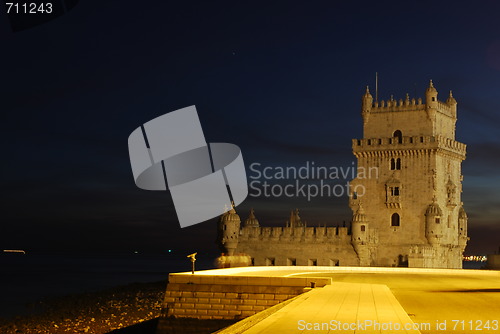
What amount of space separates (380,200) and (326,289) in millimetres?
43080

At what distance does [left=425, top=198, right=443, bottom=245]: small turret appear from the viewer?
66.1 m

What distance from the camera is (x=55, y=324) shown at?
1934 inches

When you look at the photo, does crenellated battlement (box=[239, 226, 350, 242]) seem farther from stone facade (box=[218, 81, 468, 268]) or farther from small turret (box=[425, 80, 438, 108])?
small turret (box=[425, 80, 438, 108])

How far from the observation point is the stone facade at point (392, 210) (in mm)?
67000

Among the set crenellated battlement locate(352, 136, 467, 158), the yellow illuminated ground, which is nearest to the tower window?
crenellated battlement locate(352, 136, 467, 158)

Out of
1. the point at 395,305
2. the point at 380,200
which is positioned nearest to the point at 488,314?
the point at 395,305

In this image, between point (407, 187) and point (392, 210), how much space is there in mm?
2718

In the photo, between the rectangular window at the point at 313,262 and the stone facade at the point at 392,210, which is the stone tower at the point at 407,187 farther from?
the rectangular window at the point at 313,262

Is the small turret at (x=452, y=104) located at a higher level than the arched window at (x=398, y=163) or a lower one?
higher

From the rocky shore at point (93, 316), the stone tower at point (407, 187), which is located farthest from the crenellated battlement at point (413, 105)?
the rocky shore at point (93, 316)

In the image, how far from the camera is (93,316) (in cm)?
5325

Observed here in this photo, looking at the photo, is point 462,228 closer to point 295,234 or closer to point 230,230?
point 295,234

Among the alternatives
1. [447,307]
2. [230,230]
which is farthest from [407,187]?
[447,307]

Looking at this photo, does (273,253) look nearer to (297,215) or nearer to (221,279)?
(297,215)
